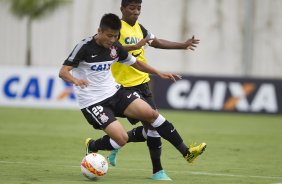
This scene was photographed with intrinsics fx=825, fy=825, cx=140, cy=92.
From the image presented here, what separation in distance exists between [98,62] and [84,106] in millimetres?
617

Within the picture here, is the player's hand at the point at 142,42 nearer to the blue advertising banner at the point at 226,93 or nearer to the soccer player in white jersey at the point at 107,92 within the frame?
the soccer player in white jersey at the point at 107,92

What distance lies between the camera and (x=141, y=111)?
1084 centimetres

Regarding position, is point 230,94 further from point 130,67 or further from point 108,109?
point 108,109

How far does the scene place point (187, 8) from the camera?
36.1 m

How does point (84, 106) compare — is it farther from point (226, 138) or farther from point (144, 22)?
point (144, 22)

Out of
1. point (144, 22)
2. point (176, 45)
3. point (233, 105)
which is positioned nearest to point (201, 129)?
point (233, 105)

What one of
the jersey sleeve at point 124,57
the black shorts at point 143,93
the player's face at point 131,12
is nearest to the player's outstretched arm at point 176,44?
the player's face at point 131,12

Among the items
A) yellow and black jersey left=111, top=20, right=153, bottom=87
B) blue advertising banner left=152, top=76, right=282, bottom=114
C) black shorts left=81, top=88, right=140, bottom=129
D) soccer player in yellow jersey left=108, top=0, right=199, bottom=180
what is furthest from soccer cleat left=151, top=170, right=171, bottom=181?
blue advertising banner left=152, top=76, right=282, bottom=114

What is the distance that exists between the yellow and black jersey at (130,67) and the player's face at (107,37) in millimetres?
887

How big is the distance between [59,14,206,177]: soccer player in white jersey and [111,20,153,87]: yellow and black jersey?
58 centimetres

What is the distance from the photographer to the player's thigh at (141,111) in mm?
10828

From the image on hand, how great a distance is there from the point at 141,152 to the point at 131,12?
12.7 ft

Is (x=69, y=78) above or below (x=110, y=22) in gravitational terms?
below

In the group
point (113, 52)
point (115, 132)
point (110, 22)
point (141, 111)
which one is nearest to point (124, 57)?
point (113, 52)
